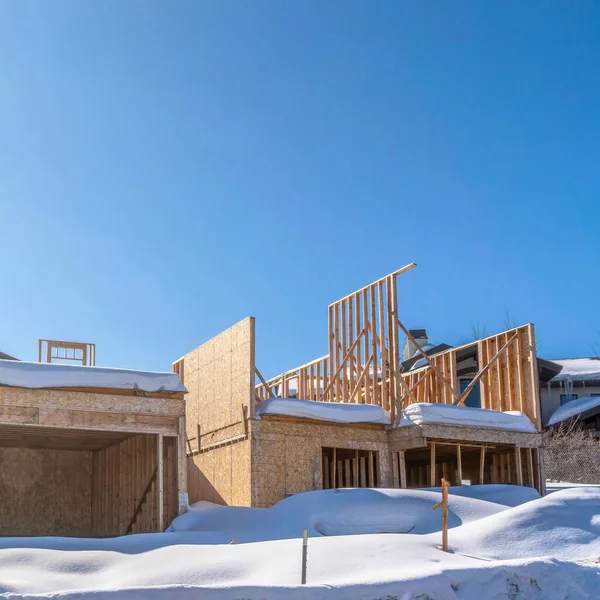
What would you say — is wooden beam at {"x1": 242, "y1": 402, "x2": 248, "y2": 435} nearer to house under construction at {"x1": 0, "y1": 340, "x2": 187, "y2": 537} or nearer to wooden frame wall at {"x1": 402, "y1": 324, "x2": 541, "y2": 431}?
house under construction at {"x1": 0, "y1": 340, "x2": 187, "y2": 537}

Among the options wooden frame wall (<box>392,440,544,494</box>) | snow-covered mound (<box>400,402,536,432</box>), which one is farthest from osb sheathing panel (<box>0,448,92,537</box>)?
snow-covered mound (<box>400,402,536,432</box>)

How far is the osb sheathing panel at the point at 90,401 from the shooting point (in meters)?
15.2

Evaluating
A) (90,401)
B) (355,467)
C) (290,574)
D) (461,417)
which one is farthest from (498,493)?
(290,574)

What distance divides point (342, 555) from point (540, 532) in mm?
3638

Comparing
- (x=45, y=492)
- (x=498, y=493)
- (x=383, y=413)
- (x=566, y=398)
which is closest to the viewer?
(x=498, y=493)

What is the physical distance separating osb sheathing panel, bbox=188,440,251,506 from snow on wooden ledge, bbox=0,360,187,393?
279cm

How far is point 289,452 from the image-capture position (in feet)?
59.5

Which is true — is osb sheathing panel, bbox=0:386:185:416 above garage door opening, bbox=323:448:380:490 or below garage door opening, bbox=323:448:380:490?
above

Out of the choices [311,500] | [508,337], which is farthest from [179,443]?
[508,337]

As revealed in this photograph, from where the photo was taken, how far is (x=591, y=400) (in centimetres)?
3938

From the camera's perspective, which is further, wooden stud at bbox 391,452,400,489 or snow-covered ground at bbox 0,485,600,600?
wooden stud at bbox 391,452,400,489

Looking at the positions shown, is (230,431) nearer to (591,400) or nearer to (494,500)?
(494,500)

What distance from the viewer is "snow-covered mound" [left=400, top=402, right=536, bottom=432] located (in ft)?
61.0

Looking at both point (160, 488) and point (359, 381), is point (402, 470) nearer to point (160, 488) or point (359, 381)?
point (359, 381)
